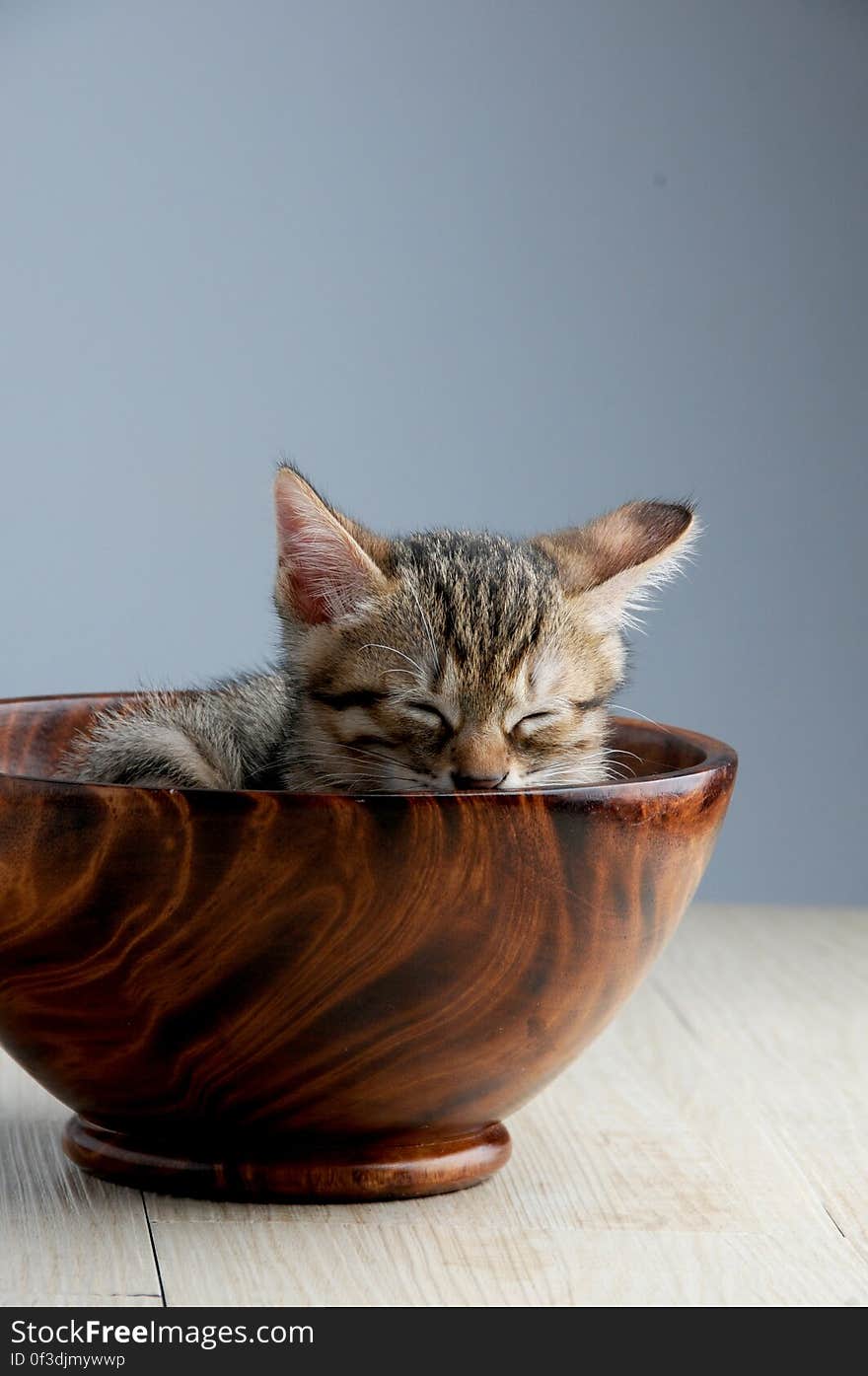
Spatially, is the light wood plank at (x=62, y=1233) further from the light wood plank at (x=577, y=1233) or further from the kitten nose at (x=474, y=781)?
the kitten nose at (x=474, y=781)

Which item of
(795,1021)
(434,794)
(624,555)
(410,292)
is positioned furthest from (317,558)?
(410,292)

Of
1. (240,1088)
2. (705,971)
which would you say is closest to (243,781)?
(240,1088)

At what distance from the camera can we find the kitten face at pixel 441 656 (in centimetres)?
108

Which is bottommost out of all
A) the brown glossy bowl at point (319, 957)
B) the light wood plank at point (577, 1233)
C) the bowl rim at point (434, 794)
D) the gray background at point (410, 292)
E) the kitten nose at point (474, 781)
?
the light wood plank at point (577, 1233)

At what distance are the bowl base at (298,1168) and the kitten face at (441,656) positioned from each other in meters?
0.23

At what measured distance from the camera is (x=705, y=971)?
5.03 feet

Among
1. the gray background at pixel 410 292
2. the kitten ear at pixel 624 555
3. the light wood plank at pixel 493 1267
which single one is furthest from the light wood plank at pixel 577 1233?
the gray background at pixel 410 292

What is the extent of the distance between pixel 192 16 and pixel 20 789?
1396mm

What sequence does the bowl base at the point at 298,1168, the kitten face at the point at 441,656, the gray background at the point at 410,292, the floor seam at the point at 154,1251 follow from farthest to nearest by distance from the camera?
1. the gray background at the point at 410,292
2. the kitten face at the point at 441,656
3. the bowl base at the point at 298,1168
4. the floor seam at the point at 154,1251

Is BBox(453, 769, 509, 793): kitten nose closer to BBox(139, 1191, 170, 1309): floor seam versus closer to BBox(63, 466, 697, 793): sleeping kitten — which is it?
BBox(63, 466, 697, 793): sleeping kitten

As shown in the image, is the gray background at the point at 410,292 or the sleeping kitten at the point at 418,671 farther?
the gray background at the point at 410,292

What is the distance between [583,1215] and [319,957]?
0.82 ft

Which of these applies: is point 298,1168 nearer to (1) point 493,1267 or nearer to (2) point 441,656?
(1) point 493,1267

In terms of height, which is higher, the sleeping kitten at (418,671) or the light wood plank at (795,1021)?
the sleeping kitten at (418,671)
